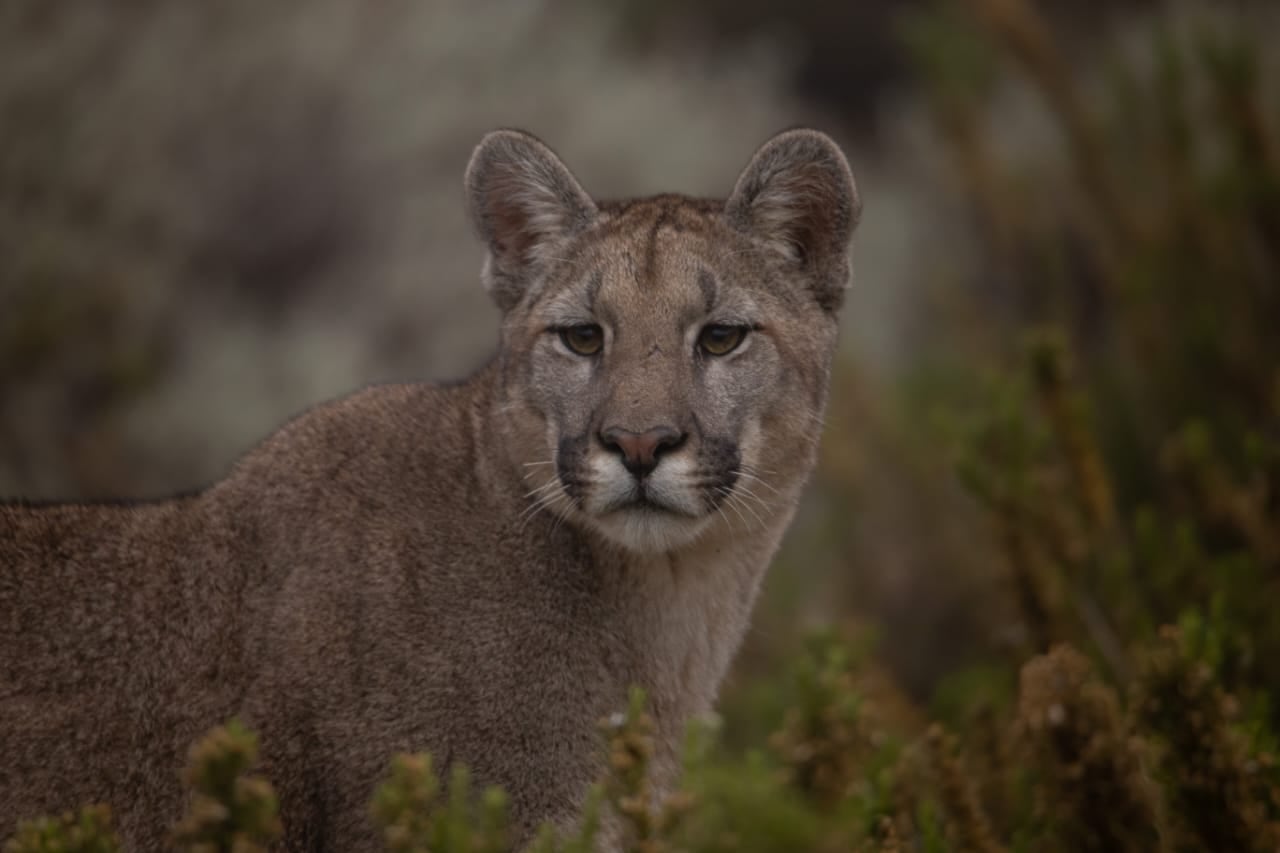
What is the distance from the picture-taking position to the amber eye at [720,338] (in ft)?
13.2

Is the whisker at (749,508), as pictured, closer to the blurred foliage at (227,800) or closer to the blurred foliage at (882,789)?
the blurred foliage at (882,789)

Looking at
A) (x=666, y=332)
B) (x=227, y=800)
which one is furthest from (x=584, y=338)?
(x=227, y=800)

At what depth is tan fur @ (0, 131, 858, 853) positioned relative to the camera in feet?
11.8

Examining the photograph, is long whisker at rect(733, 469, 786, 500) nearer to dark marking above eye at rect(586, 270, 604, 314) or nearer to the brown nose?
the brown nose

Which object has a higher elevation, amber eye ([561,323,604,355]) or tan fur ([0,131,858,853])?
amber eye ([561,323,604,355])

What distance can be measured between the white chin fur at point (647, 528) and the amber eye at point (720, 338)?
50cm

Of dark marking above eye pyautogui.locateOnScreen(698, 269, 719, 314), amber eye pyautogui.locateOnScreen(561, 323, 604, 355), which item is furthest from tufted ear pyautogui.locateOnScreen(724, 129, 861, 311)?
amber eye pyautogui.locateOnScreen(561, 323, 604, 355)

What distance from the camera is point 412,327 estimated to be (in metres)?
10.4

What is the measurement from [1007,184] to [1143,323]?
1298 millimetres

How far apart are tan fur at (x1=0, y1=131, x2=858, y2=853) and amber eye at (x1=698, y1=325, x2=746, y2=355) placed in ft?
0.10

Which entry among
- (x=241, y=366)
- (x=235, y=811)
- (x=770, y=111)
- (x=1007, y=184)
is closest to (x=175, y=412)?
(x=241, y=366)

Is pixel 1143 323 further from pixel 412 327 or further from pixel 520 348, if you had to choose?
pixel 412 327

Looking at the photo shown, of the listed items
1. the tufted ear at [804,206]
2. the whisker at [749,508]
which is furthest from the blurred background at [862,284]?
the whisker at [749,508]

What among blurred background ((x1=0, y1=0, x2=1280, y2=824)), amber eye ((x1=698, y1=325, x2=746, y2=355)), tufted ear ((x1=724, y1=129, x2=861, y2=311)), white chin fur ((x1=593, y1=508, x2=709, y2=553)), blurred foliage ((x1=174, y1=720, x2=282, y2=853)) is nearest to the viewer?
blurred foliage ((x1=174, y1=720, x2=282, y2=853))
